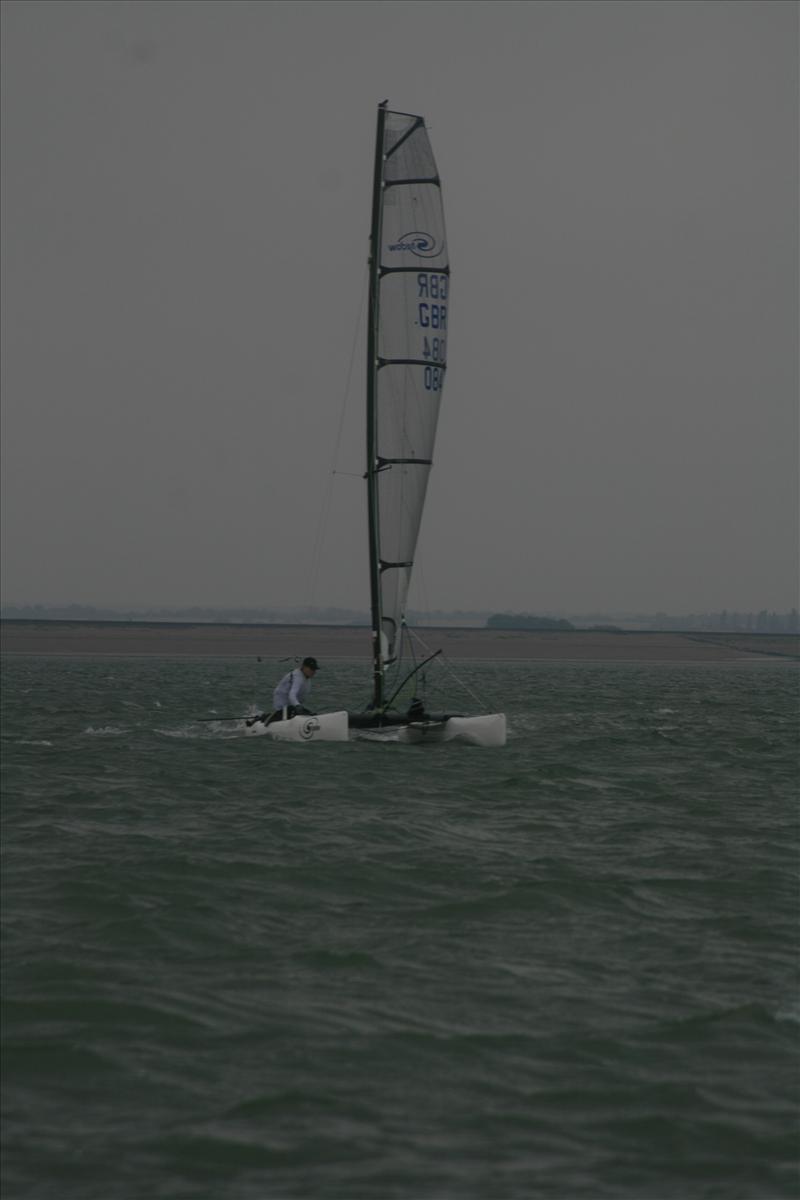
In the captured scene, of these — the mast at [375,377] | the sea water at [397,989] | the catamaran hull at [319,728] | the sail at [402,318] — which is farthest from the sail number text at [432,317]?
the sea water at [397,989]

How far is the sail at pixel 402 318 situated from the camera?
3011 centimetres

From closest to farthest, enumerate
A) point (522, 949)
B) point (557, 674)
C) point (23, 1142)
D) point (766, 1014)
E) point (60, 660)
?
1. point (23, 1142)
2. point (766, 1014)
3. point (522, 949)
4. point (557, 674)
5. point (60, 660)

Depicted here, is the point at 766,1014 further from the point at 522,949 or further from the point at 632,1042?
the point at 522,949

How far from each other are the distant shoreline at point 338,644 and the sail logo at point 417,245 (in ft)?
273

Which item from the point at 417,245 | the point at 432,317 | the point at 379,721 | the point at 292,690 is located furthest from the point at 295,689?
the point at 417,245

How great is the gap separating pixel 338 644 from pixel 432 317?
11466 centimetres

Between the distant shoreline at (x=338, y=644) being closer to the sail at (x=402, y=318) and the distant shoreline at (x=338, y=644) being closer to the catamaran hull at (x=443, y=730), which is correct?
the sail at (x=402, y=318)

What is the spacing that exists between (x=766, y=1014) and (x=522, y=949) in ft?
7.66

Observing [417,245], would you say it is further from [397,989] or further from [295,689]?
[397,989]

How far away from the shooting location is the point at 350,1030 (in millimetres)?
9258

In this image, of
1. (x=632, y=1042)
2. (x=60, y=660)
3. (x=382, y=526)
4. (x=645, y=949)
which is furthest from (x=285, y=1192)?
(x=60, y=660)

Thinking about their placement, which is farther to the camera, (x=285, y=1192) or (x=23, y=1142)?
(x=23, y=1142)

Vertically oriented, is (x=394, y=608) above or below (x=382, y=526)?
below

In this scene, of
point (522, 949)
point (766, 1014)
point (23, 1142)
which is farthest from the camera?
point (522, 949)
